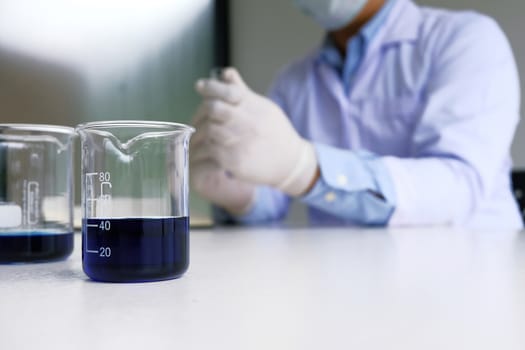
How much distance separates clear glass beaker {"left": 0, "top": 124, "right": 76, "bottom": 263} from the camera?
0.64 meters

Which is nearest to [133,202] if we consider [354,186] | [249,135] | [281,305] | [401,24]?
[281,305]

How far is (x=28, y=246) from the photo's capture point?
630mm

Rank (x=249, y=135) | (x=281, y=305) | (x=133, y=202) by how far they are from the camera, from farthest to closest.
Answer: (x=249, y=135) → (x=133, y=202) → (x=281, y=305)

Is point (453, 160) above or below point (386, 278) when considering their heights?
above

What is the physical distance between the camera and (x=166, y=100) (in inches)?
99.1

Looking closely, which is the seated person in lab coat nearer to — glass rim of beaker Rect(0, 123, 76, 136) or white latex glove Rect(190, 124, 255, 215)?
white latex glove Rect(190, 124, 255, 215)

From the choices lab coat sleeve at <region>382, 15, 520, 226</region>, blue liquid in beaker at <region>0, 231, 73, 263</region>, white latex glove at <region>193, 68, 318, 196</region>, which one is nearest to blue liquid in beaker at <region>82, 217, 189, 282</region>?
blue liquid in beaker at <region>0, 231, 73, 263</region>

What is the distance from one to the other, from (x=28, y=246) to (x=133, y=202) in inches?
7.8

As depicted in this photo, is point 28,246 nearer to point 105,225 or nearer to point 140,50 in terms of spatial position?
point 105,225

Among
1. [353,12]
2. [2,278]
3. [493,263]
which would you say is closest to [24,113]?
[2,278]

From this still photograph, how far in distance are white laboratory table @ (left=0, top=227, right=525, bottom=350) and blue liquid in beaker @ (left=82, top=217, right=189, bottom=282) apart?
0.04 ft

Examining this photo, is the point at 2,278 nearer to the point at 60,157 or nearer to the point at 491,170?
the point at 60,157

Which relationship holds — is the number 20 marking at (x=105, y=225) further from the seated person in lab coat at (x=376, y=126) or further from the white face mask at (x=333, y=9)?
the white face mask at (x=333, y=9)

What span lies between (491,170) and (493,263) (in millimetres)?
867
